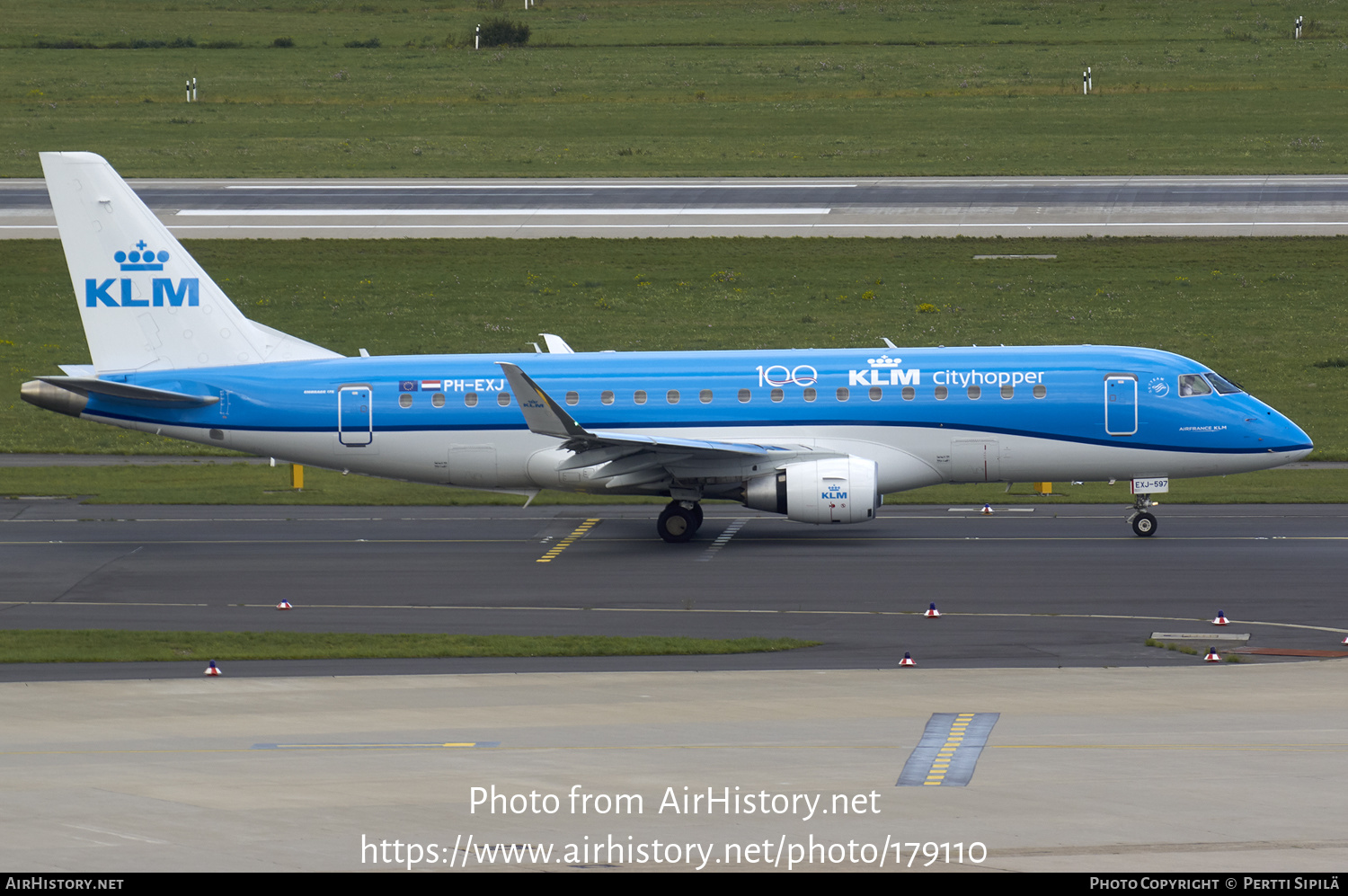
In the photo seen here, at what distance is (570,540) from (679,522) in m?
2.60

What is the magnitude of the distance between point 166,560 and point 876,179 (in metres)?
54.7

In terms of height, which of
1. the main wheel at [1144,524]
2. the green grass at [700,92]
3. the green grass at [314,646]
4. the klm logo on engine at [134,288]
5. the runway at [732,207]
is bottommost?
the green grass at [314,646]

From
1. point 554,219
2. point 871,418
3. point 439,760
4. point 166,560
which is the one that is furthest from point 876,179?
point 439,760

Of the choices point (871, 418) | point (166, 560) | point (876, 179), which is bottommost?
point (166, 560)

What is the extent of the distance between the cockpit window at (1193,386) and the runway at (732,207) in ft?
116

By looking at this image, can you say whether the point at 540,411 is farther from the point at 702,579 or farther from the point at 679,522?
the point at 702,579

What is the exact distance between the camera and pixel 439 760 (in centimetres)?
1989

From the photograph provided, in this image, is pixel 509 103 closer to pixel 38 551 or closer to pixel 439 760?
pixel 38 551

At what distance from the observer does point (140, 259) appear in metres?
37.5

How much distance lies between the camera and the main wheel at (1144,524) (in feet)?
118

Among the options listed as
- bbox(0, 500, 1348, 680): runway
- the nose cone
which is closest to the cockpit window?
the nose cone

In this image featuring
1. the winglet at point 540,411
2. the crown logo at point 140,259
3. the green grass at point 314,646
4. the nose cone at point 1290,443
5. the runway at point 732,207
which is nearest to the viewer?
the green grass at point 314,646

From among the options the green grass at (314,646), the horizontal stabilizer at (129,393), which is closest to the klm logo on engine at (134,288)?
the horizontal stabilizer at (129,393)

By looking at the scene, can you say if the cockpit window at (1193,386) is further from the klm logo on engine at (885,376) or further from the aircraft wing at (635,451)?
the aircraft wing at (635,451)
